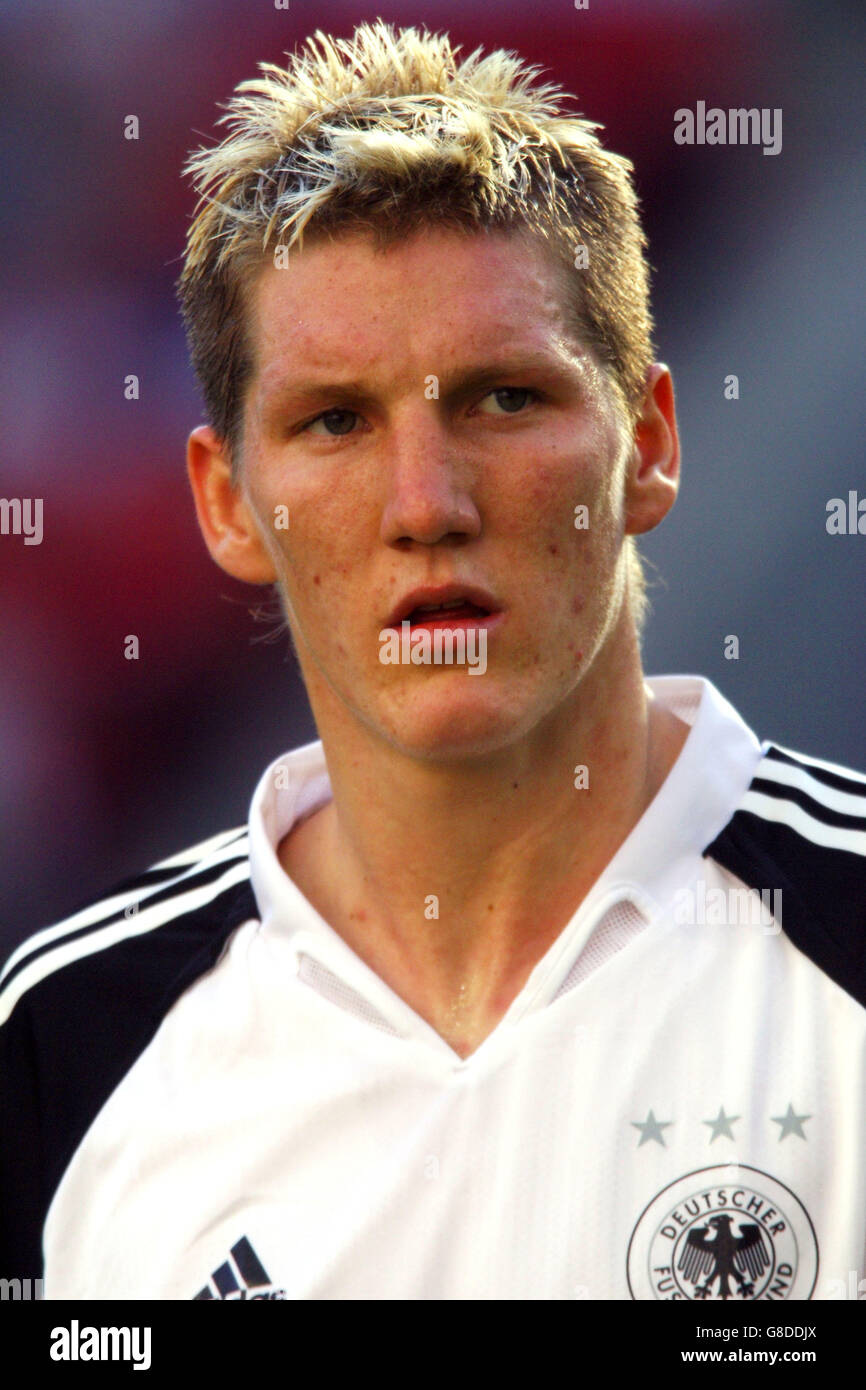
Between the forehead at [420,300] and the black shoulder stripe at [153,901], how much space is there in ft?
2.31

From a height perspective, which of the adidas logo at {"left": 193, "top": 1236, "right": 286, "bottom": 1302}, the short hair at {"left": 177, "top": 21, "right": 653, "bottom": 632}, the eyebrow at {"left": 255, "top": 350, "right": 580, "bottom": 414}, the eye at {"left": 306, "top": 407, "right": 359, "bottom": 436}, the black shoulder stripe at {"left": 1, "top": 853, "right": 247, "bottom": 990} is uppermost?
the short hair at {"left": 177, "top": 21, "right": 653, "bottom": 632}

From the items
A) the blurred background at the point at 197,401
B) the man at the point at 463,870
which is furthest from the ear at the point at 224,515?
the blurred background at the point at 197,401

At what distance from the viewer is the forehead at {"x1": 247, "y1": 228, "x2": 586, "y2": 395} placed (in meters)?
1.52

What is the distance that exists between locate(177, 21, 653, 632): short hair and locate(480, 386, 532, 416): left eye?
12cm

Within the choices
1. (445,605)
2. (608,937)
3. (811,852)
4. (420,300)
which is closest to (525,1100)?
(608,937)

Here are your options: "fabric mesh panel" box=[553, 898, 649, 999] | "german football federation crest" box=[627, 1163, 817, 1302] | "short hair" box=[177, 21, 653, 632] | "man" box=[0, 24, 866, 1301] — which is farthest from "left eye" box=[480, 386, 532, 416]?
"german football federation crest" box=[627, 1163, 817, 1302]

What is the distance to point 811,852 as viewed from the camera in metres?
1.60

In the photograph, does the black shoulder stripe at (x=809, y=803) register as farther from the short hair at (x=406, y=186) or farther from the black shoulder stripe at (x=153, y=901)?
the black shoulder stripe at (x=153, y=901)

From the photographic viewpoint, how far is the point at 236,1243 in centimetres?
155

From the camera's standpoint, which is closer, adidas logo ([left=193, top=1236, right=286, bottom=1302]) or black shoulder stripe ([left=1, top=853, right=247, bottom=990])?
adidas logo ([left=193, top=1236, right=286, bottom=1302])

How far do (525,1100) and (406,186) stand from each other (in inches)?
40.3

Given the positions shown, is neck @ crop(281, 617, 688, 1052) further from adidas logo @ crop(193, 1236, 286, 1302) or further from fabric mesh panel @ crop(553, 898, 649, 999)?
adidas logo @ crop(193, 1236, 286, 1302)

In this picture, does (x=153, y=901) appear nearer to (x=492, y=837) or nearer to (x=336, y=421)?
(x=492, y=837)

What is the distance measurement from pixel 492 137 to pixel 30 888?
2019mm
